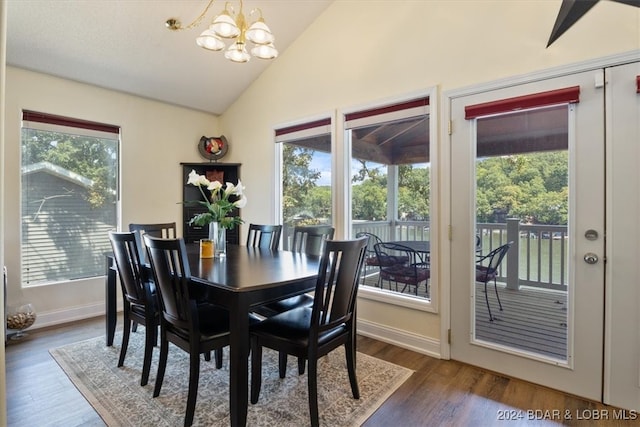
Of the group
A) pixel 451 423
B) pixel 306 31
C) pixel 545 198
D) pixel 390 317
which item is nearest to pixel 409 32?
pixel 306 31

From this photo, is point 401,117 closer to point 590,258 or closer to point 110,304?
point 590,258

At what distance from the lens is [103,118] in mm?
3703

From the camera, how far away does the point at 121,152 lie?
3832 millimetres

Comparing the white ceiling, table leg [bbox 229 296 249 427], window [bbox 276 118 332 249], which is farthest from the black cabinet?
table leg [bbox 229 296 249 427]

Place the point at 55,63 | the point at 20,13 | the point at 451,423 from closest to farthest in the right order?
the point at 451,423, the point at 20,13, the point at 55,63

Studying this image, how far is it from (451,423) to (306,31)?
12.4 feet

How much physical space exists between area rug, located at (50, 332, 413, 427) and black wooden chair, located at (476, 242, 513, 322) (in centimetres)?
87

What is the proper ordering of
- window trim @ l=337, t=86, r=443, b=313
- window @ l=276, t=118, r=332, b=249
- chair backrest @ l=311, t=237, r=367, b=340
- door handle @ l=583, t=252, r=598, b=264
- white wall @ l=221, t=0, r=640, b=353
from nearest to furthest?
chair backrest @ l=311, t=237, r=367, b=340 < door handle @ l=583, t=252, r=598, b=264 < white wall @ l=221, t=0, r=640, b=353 < window trim @ l=337, t=86, r=443, b=313 < window @ l=276, t=118, r=332, b=249

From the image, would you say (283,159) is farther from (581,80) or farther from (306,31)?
(581,80)

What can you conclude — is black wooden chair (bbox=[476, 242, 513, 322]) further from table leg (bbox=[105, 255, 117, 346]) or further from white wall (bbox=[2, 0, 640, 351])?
table leg (bbox=[105, 255, 117, 346])

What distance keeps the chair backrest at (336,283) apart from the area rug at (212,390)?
0.52 m

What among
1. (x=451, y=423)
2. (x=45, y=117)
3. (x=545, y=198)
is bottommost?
(x=451, y=423)

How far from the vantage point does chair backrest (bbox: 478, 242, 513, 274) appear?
246 cm

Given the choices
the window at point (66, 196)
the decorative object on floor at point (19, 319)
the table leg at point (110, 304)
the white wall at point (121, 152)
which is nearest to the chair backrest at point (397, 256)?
the table leg at point (110, 304)
